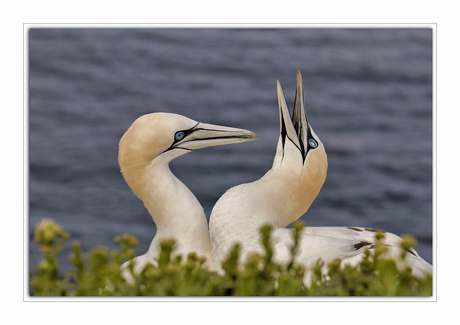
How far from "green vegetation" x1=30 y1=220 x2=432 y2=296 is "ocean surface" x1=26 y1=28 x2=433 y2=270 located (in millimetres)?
1281

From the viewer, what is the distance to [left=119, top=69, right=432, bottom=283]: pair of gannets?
3.28 meters

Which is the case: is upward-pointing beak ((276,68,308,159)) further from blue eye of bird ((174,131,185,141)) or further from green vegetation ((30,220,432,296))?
green vegetation ((30,220,432,296))

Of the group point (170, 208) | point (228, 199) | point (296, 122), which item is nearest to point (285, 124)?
point (296, 122)

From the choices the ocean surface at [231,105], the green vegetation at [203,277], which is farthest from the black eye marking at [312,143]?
the green vegetation at [203,277]

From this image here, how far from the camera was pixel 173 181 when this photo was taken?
138 inches

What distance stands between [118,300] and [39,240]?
426 mm

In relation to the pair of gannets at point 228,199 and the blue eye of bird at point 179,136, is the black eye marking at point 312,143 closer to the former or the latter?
the pair of gannets at point 228,199

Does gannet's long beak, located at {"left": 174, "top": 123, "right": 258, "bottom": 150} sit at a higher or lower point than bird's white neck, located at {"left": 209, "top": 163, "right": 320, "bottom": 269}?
higher

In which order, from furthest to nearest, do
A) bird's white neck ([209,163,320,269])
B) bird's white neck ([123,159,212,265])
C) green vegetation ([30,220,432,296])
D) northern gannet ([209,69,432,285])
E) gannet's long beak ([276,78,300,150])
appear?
gannet's long beak ([276,78,300,150])
bird's white neck ([123,159,212,265])
bird's white neck ([209,163,320,269])
northern gannet ([209,69,432,285])
green vegetation ([30,220,432,296])

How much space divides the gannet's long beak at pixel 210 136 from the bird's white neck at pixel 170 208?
0.66 ft

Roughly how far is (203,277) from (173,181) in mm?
1304

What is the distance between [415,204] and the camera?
12.9 ft

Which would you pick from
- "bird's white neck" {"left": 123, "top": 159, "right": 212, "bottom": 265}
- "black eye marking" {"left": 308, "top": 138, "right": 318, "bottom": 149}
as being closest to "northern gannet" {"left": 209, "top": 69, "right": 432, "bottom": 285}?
"black eye marking" {"left": 308, "top": 138, "right": 318, "bottom": 149}

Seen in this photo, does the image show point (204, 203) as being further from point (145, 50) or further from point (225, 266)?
point (225, 266)
